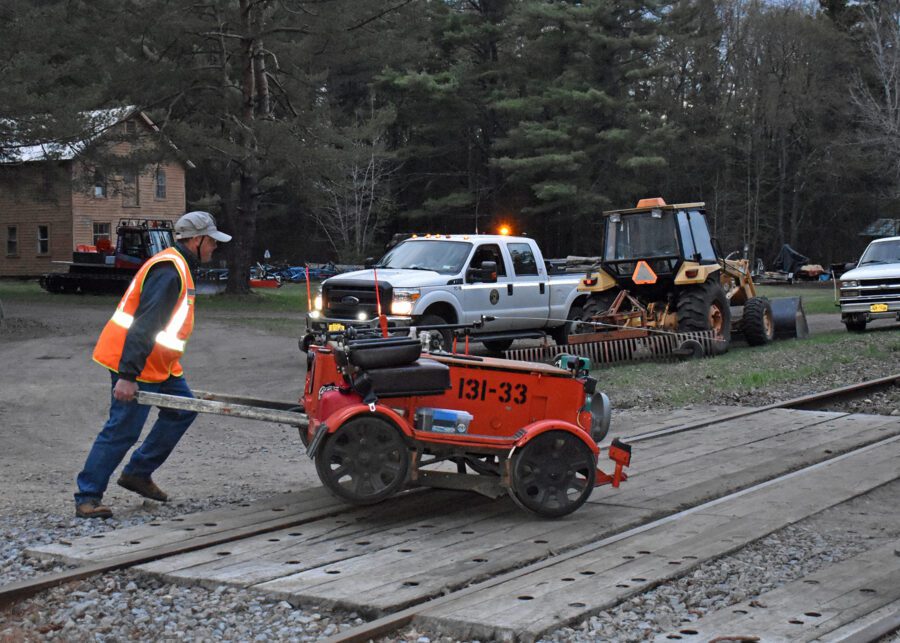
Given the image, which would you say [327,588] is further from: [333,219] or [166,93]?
[333,219]

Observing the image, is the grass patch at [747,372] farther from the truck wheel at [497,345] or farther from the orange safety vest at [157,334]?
the orange safety vest at [157,334]

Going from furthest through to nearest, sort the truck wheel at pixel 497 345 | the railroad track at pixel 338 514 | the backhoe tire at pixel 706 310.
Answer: the truck wheel at pixel 497 345 → the backhoe tire at pixel 706 310 → the railroad track at pixel 338 514

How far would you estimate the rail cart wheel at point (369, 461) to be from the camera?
23.9ft

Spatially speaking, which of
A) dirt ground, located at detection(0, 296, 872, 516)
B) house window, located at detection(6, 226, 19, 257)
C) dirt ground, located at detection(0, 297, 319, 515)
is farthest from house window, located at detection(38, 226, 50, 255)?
dirt ground, located at detection(0, 297, 319, 515)

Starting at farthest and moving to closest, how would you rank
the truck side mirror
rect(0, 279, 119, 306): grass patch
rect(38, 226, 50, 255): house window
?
rect(38, 226, 50, 255): house window → rect(0, 279, 119, 306): grass patch → the truck side mirror

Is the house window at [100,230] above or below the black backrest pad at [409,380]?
above

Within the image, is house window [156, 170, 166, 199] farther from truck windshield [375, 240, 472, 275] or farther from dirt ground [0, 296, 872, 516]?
truck windshield [375, 240, 472, 275]

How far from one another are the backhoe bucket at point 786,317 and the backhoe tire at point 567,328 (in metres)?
4.33

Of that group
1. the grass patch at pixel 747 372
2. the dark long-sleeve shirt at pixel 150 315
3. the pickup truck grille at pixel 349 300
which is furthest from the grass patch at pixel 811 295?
the dark long-sleeve shirt at pixel 150 315

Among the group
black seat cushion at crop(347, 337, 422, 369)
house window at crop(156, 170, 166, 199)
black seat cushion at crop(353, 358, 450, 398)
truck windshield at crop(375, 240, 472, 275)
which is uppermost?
house window at crop(156, 170, 166, 199)

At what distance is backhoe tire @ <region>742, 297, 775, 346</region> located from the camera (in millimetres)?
21172

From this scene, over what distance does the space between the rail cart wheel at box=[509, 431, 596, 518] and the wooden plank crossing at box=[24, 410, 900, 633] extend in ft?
0.44

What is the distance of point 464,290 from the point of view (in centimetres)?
1792

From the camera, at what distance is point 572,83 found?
176 feet
